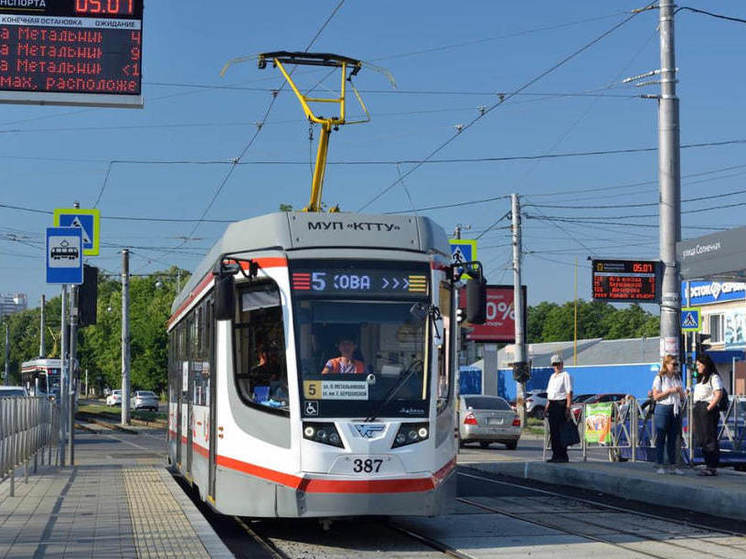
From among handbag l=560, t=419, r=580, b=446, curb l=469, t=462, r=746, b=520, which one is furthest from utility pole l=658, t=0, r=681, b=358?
curb l=469, t=462, r=746, b=520

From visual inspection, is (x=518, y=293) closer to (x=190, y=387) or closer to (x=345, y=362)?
(x=190, y=387)

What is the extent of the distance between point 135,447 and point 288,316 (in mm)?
22141

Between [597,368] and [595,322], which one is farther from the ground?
[595,322]

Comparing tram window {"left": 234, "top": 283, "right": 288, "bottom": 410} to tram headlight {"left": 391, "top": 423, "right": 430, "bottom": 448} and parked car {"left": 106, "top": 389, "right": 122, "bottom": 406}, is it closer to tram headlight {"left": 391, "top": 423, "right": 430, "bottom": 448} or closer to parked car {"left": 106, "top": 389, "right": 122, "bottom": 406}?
tram headlight {"left": 391, "top": 423, "right": 430, "bottom": 448}

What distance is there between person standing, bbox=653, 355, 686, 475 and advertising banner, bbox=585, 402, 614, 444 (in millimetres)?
4391

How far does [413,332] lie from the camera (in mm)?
11859

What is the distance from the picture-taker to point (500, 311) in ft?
195

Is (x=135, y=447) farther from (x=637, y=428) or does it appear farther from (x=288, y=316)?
(x=288, y=316)

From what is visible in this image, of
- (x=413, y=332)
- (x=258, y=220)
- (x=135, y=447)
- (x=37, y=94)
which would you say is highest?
(x=37, y=94)

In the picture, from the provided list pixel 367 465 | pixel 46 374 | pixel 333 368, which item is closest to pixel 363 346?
pixel 333 368

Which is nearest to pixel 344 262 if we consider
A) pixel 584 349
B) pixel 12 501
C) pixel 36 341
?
pixel 12 501

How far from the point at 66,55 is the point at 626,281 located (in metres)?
10.4

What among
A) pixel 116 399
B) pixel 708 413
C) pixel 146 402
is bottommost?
pixel 116 399

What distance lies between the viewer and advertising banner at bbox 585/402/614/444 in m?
22.6
